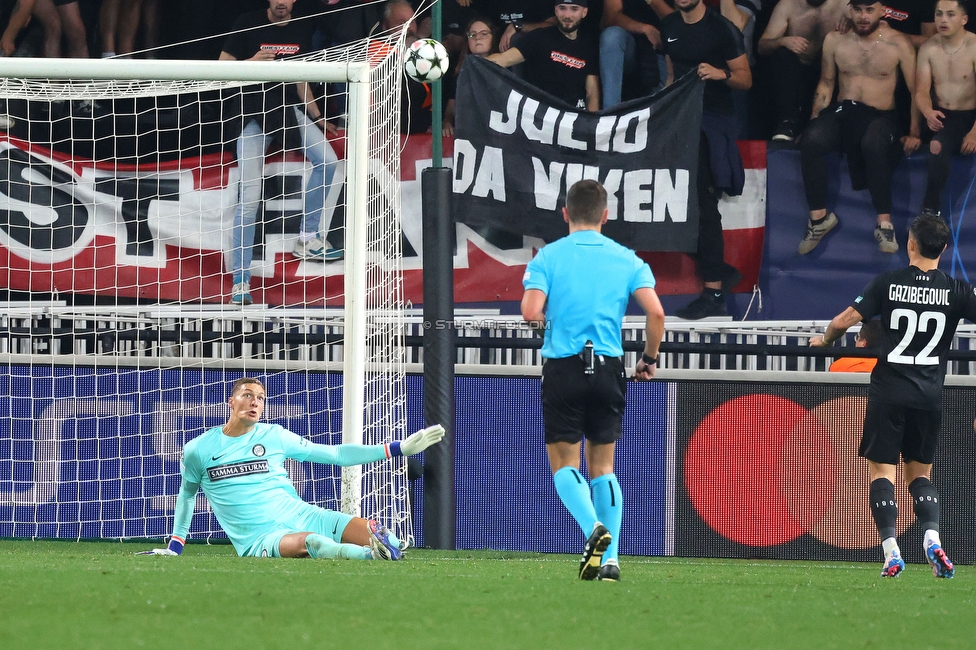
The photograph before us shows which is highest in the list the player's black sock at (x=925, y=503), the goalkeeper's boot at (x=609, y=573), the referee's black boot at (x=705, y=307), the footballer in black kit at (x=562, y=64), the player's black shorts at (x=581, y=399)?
the footballer in black kit at (x=562, y=64)

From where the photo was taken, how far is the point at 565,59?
11.2 meters

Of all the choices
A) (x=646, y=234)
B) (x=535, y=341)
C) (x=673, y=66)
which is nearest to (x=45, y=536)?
(x=535, y=341)

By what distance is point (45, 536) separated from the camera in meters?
8.46

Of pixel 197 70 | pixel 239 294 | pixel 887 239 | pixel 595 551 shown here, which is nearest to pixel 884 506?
pixel 595 551

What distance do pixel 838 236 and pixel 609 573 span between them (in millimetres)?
6680

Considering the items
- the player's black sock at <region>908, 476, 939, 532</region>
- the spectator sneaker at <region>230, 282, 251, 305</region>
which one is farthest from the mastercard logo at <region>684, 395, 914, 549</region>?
the spectator sneaker at <region>230, 282, 251, 305</region>

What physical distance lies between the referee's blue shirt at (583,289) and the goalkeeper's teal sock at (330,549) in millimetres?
1893

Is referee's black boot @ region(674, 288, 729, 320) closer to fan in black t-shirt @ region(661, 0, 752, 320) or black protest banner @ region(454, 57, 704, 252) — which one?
fan in black t-shirt @ region(661, 0, 752, 320)

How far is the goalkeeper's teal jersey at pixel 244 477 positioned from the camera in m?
6.94

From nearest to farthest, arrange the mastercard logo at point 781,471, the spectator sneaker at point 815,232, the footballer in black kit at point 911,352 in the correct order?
1. the footballer in black kit at point 911,352
2. the mastercard logo at point 781,471
3. the spectator sneaker at point 815,232

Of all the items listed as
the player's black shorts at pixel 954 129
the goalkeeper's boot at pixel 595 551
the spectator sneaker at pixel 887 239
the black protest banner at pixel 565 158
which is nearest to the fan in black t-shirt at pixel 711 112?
the black protest banner at pixel 565 158

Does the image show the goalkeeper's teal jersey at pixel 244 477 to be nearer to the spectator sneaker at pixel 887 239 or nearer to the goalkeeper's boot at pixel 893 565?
the goalkeeper's boot at pixel 893 565

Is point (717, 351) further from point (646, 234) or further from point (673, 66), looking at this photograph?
point (673, 66)

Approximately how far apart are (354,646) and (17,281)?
8273mm
